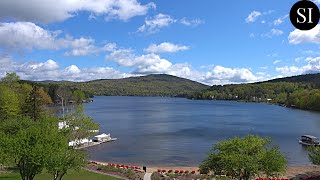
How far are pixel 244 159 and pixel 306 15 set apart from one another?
26.8 metres

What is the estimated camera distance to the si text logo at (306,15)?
10.5 ft

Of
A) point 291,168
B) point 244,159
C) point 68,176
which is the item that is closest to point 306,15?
point 244,159

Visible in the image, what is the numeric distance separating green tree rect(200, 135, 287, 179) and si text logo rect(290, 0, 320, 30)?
26096 millimetres

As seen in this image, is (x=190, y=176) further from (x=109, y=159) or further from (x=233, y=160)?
(x=109, y=159)

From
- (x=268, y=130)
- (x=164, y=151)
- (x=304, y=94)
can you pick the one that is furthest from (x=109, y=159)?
(x=304, y=94)

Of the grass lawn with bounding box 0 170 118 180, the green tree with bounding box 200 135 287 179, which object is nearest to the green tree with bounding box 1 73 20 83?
the grass lawn with bounding box 0 170 118 180

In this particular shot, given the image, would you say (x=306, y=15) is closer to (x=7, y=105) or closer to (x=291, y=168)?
(x=291, y=168)

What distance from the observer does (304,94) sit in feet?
636

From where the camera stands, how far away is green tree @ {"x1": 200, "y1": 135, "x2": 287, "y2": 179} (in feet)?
93.9

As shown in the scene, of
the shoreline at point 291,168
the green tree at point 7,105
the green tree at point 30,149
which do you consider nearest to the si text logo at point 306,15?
the green tree at point 30,149

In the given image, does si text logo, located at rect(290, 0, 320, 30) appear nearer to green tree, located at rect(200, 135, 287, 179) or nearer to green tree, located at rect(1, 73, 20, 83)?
green tree, located at rect(200, 135, 287, 179)

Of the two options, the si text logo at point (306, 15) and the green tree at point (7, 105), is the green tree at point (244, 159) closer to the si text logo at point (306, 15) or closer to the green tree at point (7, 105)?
the si text logo at point (306, 15)

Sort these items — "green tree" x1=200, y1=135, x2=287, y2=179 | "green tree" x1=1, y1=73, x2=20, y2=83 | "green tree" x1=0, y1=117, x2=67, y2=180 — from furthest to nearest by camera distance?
"green tree" x1=1, y1=73, x2=20, y2=83, "green tree" x1=200, y1=135, x2=287, y2=179, "green tree" x1=0, y1=117, x2=67, y2=180

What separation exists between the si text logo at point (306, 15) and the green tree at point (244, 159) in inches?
1027
